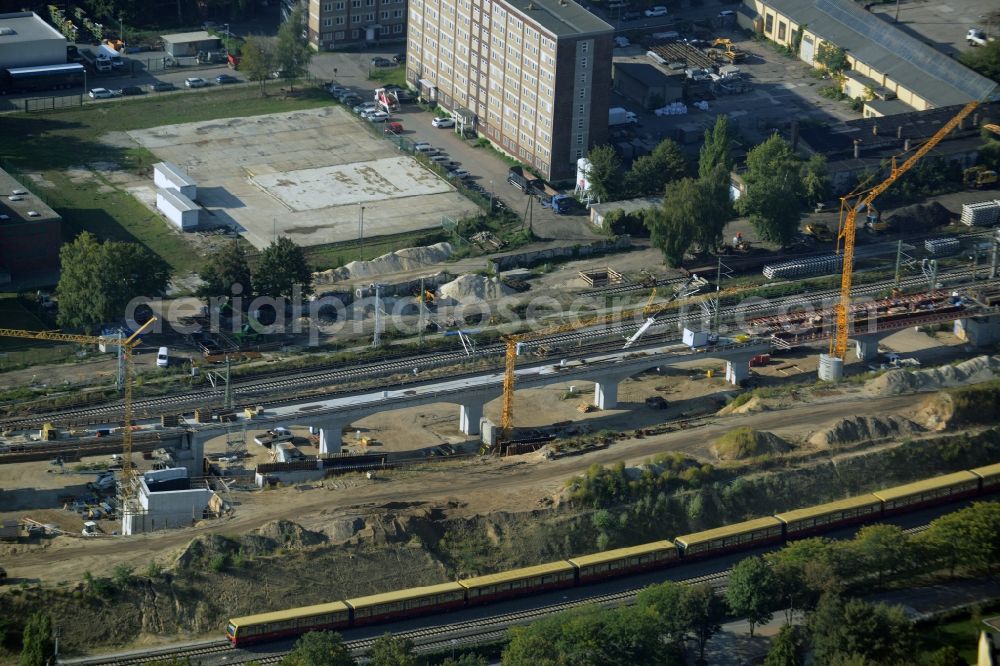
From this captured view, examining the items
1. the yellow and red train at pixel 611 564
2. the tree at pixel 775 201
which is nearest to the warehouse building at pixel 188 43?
the tree at pixel 775 201

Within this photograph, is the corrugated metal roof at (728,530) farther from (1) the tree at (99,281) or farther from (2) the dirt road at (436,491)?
(1) the tree at (99,281)

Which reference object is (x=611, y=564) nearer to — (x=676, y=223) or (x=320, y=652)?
(x=320, y=652)

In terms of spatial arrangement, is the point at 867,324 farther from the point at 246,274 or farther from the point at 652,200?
the point at 246,274

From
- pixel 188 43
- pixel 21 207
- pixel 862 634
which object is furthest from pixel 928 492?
pixel 188 43

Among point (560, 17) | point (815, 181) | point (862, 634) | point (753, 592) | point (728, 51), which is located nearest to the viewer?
point (862, 634)

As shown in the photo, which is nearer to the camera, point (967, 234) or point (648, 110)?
point (967, 234)

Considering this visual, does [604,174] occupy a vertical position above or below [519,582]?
above

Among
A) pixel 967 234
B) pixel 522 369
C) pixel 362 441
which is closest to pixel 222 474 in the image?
pixel 362 441

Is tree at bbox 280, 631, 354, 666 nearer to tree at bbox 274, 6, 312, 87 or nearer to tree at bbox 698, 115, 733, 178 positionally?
tree at bbox 698, 115, 733, 178
